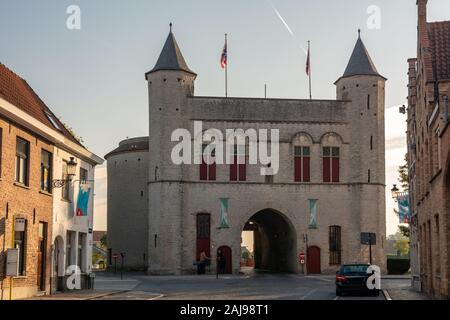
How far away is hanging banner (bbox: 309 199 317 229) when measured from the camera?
58062mm

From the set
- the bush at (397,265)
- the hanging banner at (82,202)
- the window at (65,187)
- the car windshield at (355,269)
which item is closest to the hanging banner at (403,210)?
the car windshield at (355,269)

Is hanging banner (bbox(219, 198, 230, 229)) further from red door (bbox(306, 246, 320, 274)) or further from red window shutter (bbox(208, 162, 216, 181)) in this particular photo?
red door (bbox(306, 246, 320, 274))

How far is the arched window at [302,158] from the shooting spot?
192 feet

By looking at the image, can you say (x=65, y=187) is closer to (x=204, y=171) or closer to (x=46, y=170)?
(x=46, y=170)

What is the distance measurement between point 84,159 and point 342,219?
26755 millimetres

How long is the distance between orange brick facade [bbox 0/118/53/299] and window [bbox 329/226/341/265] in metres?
30.6

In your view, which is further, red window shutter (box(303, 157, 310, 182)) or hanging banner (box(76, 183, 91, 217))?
red window shutter (box(303, 157, 310, 182))

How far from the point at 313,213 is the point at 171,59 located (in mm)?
15330

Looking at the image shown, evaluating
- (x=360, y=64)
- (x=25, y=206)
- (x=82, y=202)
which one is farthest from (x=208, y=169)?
(x=25, y=206)

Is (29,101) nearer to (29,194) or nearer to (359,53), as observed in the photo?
(29,194)

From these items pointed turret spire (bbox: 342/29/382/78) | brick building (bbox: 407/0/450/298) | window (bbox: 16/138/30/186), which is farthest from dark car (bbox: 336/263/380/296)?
pointed turret spire (bbox: 342/29/382/78)

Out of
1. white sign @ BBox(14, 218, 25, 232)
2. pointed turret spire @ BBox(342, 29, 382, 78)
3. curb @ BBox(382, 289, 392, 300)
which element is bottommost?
curb @ BBox(382, 289, 392, 300)

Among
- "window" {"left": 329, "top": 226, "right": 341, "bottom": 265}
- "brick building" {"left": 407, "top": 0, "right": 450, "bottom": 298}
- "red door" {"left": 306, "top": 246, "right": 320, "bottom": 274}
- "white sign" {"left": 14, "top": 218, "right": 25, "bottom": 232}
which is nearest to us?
"brick building" {"left": 407, "top": 0, "right": 450, "bottom": 298}

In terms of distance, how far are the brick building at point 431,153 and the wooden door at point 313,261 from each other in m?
19.8
